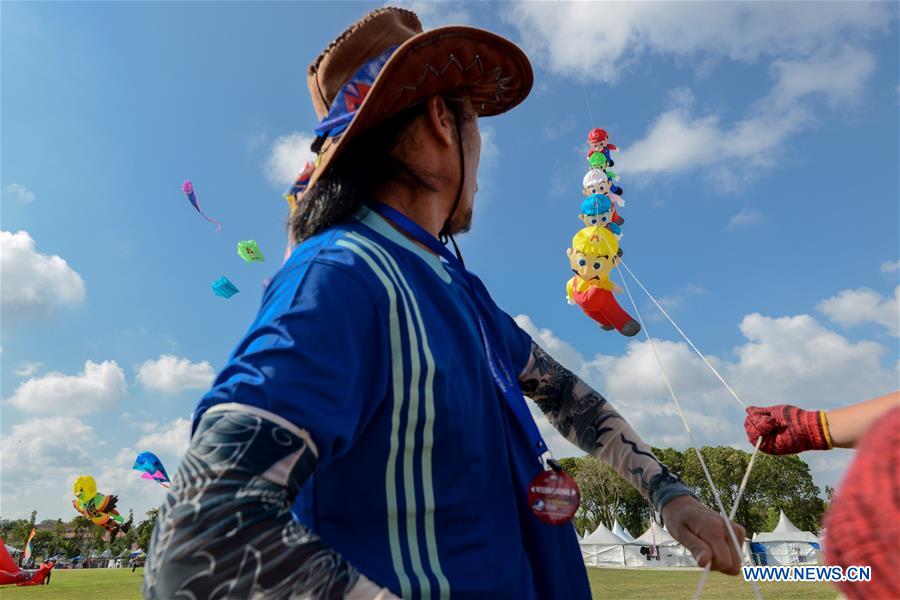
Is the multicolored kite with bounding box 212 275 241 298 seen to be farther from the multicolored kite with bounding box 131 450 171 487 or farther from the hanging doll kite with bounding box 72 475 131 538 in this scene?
the hanging doll kite with bounding box 72 475 131 538

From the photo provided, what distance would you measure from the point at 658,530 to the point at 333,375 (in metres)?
46.1

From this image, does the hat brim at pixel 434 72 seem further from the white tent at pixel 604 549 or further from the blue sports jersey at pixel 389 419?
the white tent at pixel 604 549

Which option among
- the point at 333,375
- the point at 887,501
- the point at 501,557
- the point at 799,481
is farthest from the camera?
the point at 799,481

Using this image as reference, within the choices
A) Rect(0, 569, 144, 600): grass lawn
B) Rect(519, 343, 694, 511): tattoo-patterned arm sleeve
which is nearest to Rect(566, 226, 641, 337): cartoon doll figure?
Rect(519, 343, 694, 511): tattoo-patterned arm sleeve

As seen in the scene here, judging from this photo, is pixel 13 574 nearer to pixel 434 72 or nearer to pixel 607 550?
pixel 434 72

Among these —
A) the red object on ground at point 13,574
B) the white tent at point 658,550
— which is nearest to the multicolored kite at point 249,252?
the red object on ground at point 13,574

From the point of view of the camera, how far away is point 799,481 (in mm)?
49031

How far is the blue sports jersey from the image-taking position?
0.94m

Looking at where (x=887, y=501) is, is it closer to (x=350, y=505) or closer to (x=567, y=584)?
(x=350, y=505)

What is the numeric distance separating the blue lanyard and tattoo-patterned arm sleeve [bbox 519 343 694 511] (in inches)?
20.7

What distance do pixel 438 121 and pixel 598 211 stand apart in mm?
7679

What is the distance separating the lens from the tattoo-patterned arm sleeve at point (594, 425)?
1910 millimetres

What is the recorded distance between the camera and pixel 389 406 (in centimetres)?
113

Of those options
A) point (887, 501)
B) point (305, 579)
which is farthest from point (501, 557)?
point (887, 501)
